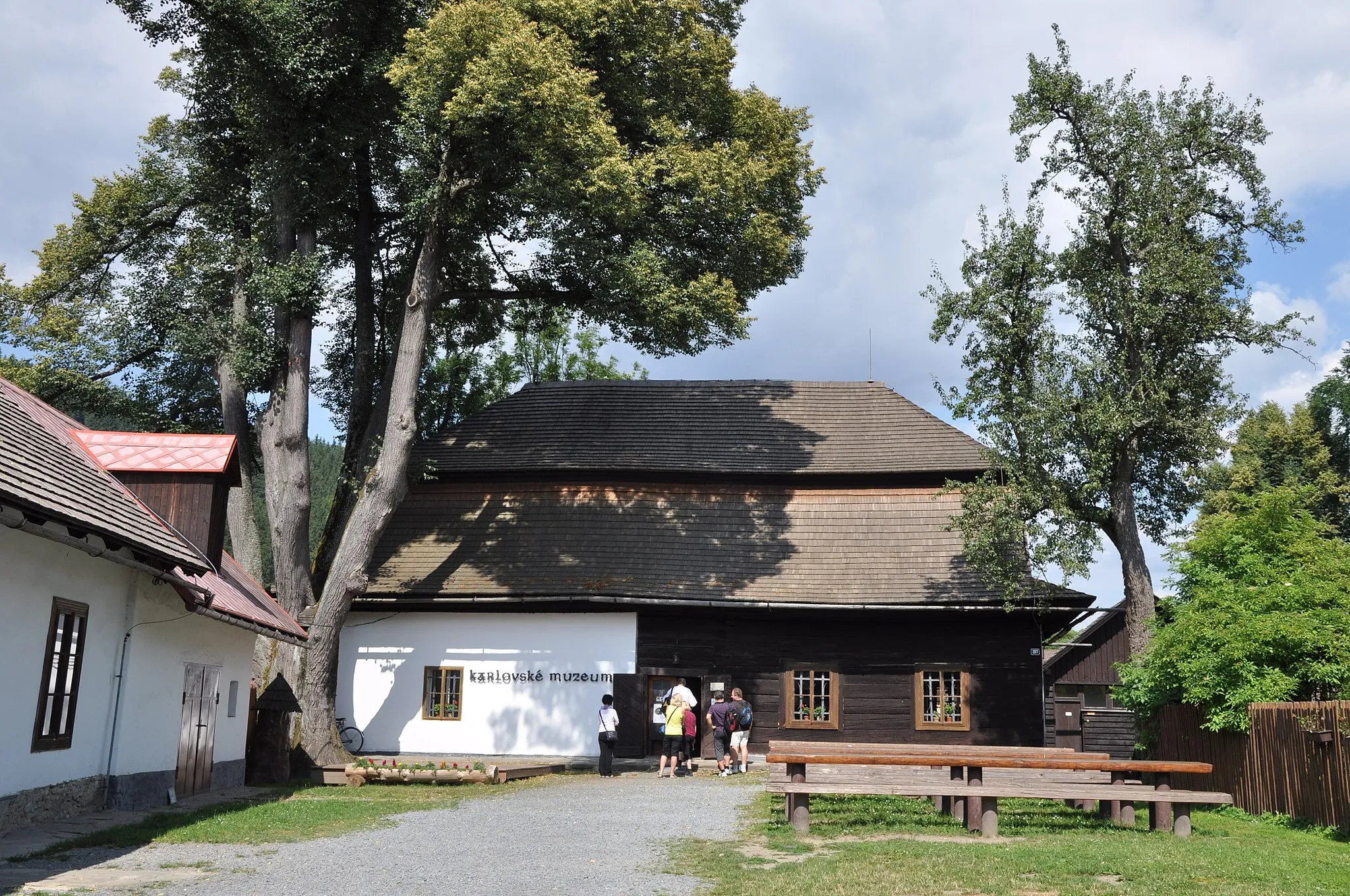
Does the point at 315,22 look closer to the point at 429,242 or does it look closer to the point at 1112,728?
the point at 429,242

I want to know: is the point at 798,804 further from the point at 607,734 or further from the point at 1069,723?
the point at 1069,723

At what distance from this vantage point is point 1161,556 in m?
17.2

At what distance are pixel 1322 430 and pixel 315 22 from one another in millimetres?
34801

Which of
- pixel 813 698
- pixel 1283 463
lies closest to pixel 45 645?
pixel 813 698

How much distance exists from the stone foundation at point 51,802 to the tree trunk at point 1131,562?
15.1 metres

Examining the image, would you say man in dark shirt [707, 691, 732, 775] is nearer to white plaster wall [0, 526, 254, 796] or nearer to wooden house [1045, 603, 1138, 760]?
white plaster wall [0, 526, 254, 796]

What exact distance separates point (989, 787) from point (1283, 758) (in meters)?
4.73

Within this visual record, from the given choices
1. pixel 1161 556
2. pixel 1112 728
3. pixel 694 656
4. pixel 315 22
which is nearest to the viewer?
pixel 1161 556

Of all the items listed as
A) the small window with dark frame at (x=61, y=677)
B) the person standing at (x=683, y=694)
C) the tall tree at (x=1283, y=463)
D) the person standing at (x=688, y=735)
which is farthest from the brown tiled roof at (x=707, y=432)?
the tall tree at (x=1283, y=463)

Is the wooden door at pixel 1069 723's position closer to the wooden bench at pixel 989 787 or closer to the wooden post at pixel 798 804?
the wooden bench at pixel 989 787

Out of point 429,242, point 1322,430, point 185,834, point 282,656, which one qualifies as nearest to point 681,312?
point 429,242

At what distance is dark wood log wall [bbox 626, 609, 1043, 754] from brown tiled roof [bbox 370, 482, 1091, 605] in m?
0.58

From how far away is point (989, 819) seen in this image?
35.6 ft

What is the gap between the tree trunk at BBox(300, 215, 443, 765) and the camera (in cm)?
1847
